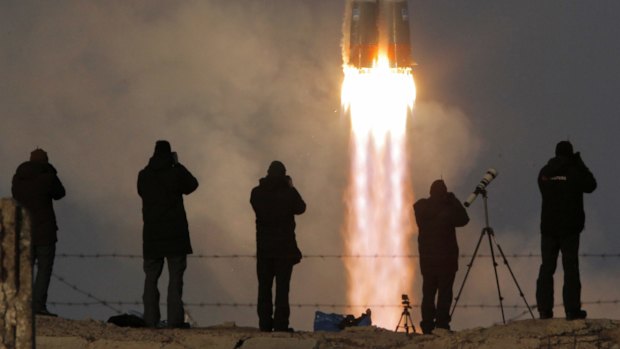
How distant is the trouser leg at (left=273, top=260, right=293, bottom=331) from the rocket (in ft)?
88.3

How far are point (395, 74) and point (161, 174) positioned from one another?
27653 millimetres

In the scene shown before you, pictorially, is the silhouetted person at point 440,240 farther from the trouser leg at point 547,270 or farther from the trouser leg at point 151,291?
the trouser leg at point 151,291

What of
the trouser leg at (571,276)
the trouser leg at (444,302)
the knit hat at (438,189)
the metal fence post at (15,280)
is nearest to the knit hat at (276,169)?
the knit hat at (438,189)

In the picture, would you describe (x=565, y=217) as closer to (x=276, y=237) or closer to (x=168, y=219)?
(x=276, y=237)

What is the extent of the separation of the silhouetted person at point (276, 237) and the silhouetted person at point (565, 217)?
10.8 ft

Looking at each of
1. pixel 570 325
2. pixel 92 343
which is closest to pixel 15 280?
pixel 92 343

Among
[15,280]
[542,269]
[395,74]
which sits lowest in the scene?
[15,280]

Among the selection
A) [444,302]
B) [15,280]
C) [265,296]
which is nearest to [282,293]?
[265,296]

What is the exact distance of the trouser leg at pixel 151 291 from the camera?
26625 mm

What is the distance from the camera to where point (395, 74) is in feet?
176

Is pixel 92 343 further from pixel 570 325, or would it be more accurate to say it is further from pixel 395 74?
pixel 395 74

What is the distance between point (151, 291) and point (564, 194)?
5741mm

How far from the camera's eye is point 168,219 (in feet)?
86.2

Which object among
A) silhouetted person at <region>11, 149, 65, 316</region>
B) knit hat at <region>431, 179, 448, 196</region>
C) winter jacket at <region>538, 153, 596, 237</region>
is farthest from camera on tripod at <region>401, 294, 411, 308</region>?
silhouetted person at <region>11, 149, 65, 316</region>
